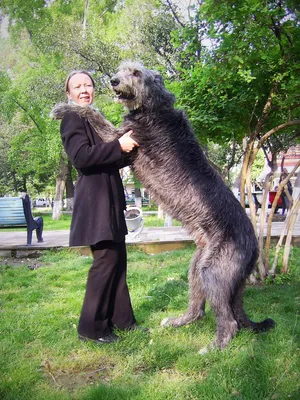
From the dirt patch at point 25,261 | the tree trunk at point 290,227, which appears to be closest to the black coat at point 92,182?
the tree trunk at point 290,227

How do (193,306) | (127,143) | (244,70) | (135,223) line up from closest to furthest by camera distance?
(127,143)
(193,306)
(244,70)
(135,223)

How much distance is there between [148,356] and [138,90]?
2089 millimetres

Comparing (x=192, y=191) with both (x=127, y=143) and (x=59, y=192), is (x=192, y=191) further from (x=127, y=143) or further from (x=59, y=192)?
(x=59, y=192)

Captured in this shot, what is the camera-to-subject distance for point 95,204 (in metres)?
3.04

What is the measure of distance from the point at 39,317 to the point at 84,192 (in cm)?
157

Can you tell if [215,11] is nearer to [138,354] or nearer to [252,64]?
[252,64]

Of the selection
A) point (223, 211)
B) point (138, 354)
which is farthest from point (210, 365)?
point (223, 211)

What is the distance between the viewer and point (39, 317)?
3.83m

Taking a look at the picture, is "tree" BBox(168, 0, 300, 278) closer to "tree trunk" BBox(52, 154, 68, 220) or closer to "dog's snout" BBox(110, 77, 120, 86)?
"dog's snout" BBox(110, 77, 120, 86)

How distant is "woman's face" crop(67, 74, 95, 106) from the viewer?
310 cm

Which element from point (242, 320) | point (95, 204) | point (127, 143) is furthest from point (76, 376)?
point (127, 143)

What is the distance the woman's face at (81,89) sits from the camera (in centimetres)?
310

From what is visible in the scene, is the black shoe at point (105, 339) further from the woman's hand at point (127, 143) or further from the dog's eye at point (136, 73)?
the dog's eye at point (136, 73)

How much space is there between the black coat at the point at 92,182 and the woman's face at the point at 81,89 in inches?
7.4
